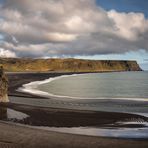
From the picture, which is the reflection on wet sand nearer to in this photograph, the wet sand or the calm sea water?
the wet sand

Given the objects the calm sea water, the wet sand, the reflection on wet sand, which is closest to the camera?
the wet sand

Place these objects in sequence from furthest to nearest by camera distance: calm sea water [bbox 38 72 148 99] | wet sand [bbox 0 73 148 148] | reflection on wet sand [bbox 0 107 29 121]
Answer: calm sea water [bbox 38 72 148 99] → reflection on wet sand [bbox 0 107 29 121] → wet sand [bbox 0 73 148 148]

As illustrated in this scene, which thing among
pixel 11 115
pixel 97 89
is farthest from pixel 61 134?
pixel 97 89

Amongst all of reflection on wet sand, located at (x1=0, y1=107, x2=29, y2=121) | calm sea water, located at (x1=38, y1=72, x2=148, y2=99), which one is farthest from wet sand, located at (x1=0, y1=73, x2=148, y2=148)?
calm sea water, located at (x1=38, y1=72, x2=148, y2=99)

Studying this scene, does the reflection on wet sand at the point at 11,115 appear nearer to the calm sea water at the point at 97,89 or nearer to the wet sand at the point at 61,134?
the wet sand at the point at 61,134

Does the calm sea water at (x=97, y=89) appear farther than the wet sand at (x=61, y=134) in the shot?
Yes

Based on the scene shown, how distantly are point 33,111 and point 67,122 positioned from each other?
5993mm

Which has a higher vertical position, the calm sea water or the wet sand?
the wet sand

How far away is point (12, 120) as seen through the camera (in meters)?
23.2

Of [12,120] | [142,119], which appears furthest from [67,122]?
[142,119]

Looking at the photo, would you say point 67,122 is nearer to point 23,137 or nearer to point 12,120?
point 12,120

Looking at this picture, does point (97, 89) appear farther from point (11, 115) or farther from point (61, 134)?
point (61, 134)

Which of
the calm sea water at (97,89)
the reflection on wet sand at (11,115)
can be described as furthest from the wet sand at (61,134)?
the calm sea water at (97,89)

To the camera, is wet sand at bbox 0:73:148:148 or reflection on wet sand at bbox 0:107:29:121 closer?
wet sand at bbox 0:73:148:148
